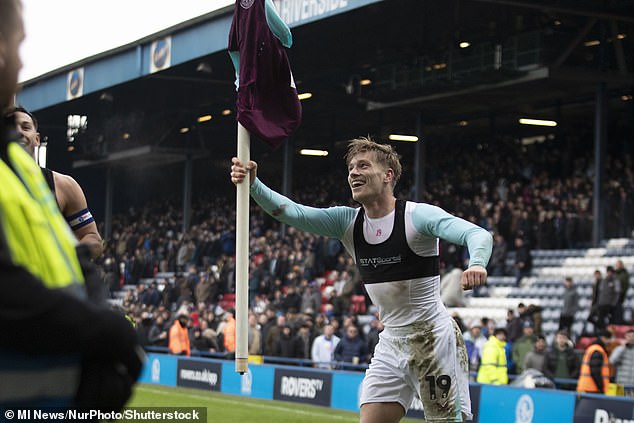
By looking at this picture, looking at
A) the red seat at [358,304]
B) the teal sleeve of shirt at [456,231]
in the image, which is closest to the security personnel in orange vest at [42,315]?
the teal sleeve of shirt at [456,231]

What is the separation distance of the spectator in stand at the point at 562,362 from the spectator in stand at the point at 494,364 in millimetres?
708

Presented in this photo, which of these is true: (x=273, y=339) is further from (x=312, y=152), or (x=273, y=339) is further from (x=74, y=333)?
(x=74, y=333)

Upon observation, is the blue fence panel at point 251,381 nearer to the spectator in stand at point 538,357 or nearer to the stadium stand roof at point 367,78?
the spectator in stand at point 538,357

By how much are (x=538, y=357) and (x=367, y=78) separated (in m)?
17.7

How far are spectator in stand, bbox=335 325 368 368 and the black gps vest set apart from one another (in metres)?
15.4

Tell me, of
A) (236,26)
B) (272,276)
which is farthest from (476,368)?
(236,26)

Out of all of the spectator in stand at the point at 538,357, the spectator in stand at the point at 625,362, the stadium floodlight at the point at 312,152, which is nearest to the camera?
the spectator in stand at the point at 625,362

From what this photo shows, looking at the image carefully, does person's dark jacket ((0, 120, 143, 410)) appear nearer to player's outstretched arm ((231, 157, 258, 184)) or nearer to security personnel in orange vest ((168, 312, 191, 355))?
player's outstretched arm ((231, 157, 258, 184))

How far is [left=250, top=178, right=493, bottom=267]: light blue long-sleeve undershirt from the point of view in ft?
21.9

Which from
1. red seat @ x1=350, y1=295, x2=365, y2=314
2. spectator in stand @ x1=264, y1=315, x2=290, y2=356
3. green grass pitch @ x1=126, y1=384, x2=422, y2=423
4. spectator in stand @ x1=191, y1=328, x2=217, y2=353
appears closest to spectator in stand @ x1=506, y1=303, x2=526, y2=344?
green grass pitch @ x1=126, y1=384, x2=422, y2=423

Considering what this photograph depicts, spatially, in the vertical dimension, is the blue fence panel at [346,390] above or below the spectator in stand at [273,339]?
below

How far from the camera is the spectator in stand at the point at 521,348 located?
67.0ft

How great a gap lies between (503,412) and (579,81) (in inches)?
567

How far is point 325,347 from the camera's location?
939 inches
